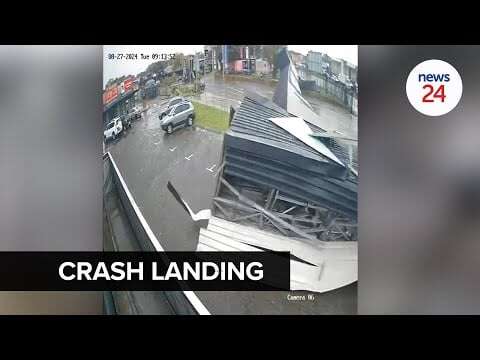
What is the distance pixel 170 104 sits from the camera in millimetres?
3707

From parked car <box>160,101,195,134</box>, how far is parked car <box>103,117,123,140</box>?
35 cm

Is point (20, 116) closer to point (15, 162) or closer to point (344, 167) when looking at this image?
point (15, 162)

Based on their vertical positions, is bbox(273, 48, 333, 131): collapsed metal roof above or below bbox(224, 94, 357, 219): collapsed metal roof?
above

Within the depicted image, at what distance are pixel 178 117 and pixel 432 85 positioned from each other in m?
2.15

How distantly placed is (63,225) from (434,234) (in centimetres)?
311

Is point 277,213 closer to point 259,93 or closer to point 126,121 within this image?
point 259,93

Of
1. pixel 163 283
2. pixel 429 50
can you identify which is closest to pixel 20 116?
pixel 163 283

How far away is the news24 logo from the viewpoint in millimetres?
3662

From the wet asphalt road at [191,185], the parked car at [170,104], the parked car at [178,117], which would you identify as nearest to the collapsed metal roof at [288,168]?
the wet asphalt road at [191,185]

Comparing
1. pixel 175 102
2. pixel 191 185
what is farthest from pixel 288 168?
pixel 175 102
